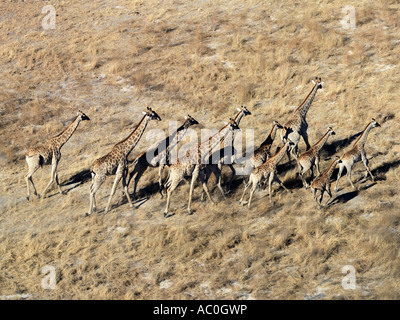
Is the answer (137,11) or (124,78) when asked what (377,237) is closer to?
(124,78)

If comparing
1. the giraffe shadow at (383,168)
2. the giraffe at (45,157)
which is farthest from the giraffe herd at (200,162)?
the giraffe shadow at (383,168)

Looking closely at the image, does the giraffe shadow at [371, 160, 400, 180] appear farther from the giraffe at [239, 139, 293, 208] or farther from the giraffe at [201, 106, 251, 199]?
the giraffe at [201, 106, 251, 199]

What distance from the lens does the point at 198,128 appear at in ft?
79.0

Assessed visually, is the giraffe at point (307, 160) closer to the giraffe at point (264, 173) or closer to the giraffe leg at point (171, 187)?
the giraffe at point (264, 173)

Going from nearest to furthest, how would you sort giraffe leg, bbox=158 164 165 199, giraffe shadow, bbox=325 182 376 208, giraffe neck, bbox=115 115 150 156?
giraffe shadow, bbox=325 182 376 208 < giraffe neck, bbox=115 115 150 156 < giraffe leg, bbox=158 164 165 199

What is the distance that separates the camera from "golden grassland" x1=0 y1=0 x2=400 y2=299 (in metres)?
15.4

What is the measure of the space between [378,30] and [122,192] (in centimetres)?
1677

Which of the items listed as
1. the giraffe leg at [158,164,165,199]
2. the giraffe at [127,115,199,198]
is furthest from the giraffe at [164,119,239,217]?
the giraffe at [127,115,199,198]

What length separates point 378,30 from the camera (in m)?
29.7

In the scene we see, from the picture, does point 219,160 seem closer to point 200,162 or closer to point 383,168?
point 200,162

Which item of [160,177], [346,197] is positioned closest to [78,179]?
[160,177]

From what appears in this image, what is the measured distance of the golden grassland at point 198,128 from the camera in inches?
606

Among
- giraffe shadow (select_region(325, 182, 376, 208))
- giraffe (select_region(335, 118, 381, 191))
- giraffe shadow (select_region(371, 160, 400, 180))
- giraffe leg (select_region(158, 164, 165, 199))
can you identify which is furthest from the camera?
giraffe shadow (select_region(371, 160, 400, 180))

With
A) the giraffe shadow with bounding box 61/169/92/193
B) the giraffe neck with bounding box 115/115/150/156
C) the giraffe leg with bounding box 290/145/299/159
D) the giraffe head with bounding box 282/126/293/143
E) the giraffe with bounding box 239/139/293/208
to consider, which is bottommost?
the giraffe shadow with bounding box 61/169/92/193
